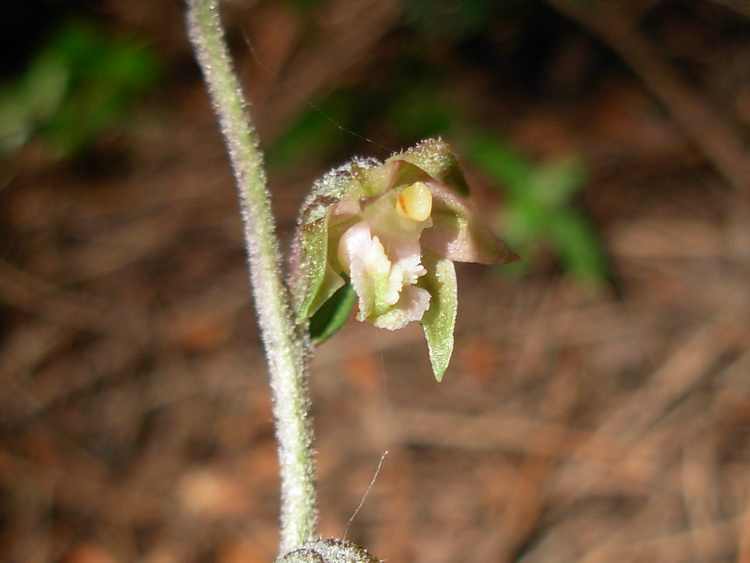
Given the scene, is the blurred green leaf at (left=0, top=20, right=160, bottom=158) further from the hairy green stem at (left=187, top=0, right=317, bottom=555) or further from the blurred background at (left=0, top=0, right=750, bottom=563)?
the hairy green stem at (left=187, top=0, right=317, bottom=555)

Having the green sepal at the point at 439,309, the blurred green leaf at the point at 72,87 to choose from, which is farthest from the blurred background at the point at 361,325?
the green sepal at the point at 439,309

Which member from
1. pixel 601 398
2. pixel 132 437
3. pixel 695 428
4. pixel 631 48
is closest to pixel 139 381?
pixel 132 437

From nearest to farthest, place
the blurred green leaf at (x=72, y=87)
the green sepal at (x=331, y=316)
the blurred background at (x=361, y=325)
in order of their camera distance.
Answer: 1. the green sepal at (x=331, y=316)
2. the blurred background at (x=361, y=325)
3. the blurred green leaf at (x=72, y=87)

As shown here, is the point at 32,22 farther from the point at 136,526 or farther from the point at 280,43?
the point at 136,526

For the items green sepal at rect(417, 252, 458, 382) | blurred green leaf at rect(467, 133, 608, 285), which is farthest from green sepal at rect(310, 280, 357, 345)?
blurred green leaf at rect(467, 133, 608, 285)

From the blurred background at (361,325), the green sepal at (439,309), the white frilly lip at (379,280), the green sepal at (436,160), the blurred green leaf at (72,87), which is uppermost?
the green sepal at (436,160)

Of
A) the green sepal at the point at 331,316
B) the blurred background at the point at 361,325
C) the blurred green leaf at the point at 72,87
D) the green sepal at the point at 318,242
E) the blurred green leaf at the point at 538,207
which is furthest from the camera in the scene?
the blurred green leaf at the point at 538,207

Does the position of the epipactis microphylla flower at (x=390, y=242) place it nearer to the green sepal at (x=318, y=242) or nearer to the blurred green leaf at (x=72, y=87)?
the green sepal at (x=318, y=242)
